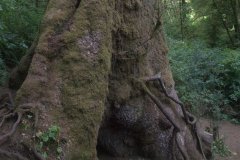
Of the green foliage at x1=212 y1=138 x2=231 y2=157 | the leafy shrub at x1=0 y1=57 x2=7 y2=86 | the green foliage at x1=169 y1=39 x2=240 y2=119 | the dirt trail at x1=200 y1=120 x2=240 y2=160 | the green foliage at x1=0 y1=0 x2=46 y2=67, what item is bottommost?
the dirt trail at x1=200 y1=120 x2=240 y2=160

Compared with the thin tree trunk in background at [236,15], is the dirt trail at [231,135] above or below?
below

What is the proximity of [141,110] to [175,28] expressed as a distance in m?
19.6

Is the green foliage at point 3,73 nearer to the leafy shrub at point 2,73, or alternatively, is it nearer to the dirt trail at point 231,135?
the leafy shrub at point 2,73

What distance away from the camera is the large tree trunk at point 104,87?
4715 millimetres

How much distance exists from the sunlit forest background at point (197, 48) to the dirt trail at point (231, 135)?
0.99 ft

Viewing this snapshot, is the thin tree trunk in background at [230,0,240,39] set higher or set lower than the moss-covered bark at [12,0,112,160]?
higher

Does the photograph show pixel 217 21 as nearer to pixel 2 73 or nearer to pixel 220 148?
pixel 220 148

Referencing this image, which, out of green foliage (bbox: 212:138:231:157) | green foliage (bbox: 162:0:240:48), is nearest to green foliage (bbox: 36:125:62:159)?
green foliage (bbox: 212:138:231:157)

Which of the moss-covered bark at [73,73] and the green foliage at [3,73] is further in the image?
the green foliage at [3,73]

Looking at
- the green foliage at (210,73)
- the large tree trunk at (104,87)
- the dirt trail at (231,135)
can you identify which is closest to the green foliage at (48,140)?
the large tree trunk at (104,87)

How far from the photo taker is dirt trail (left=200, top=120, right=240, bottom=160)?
979 cm

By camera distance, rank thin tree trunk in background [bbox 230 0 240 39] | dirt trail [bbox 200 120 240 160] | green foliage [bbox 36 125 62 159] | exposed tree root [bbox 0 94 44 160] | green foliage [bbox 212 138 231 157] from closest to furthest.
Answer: exposed tree root [bbox 0 94 44 160] → green foliage [bbox 36 125 62 159] → green foliage [bbox 212 138 231 157] → dirt trail [bbox 200 120 240 160] → thin tree trunk in background [bbox 230 0 240 39]

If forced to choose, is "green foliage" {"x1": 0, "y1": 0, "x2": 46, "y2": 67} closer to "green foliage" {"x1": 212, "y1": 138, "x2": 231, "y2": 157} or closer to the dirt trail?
"green foliage" {"x1": 212, "y1": 138, "x2": 231, "y2": 157}

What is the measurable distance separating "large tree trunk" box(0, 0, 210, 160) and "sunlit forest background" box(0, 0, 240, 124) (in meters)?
1.22
